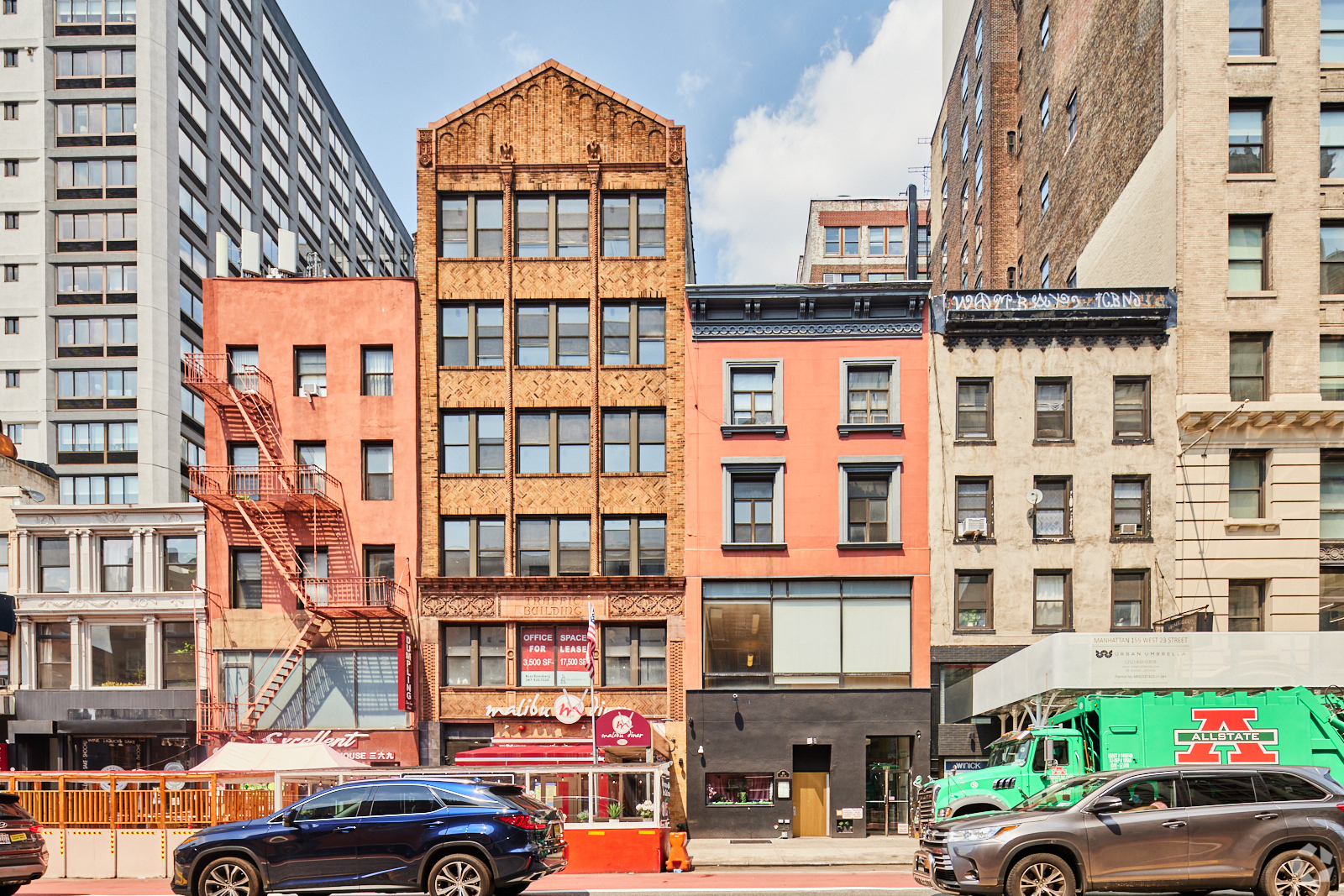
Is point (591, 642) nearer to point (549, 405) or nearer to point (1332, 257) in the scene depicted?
point (549, 405)

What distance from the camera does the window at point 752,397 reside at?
3092 cm

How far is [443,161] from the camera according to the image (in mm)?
31922

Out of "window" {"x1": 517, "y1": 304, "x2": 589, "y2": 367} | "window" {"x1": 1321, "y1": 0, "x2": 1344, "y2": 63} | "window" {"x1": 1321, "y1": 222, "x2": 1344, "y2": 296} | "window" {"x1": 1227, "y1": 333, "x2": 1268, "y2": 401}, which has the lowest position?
"window" {"x1": 1227, "y1": 333, "x2": 1268, "y2": 401}

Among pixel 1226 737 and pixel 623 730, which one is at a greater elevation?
pixel 1226 737

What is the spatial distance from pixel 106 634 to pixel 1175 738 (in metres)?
29.1

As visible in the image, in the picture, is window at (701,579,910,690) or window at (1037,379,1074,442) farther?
window at (1037,379,1074,442)

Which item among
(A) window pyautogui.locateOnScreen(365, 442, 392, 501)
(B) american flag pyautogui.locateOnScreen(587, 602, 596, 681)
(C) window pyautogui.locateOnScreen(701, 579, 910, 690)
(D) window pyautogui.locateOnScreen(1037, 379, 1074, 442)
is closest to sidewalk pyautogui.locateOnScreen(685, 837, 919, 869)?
(C) window pyautogui.locateOnScreen(701, 579, 910, 690)

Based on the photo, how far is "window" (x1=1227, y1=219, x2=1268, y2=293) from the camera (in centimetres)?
2955

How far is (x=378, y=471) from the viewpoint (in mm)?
31266

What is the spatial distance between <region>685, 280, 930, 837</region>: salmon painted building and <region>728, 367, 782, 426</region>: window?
5cm

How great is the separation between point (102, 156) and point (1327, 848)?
63.7 meters

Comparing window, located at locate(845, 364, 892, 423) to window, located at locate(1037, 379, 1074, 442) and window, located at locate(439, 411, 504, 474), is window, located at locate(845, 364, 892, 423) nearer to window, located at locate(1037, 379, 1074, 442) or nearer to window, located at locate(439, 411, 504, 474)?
window, located at locate(1037, 379, 1074, 442)

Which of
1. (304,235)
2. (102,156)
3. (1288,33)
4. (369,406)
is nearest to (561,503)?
(369,406)

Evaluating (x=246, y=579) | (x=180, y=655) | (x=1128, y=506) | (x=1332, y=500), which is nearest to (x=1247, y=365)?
(x=1332, y=500)
